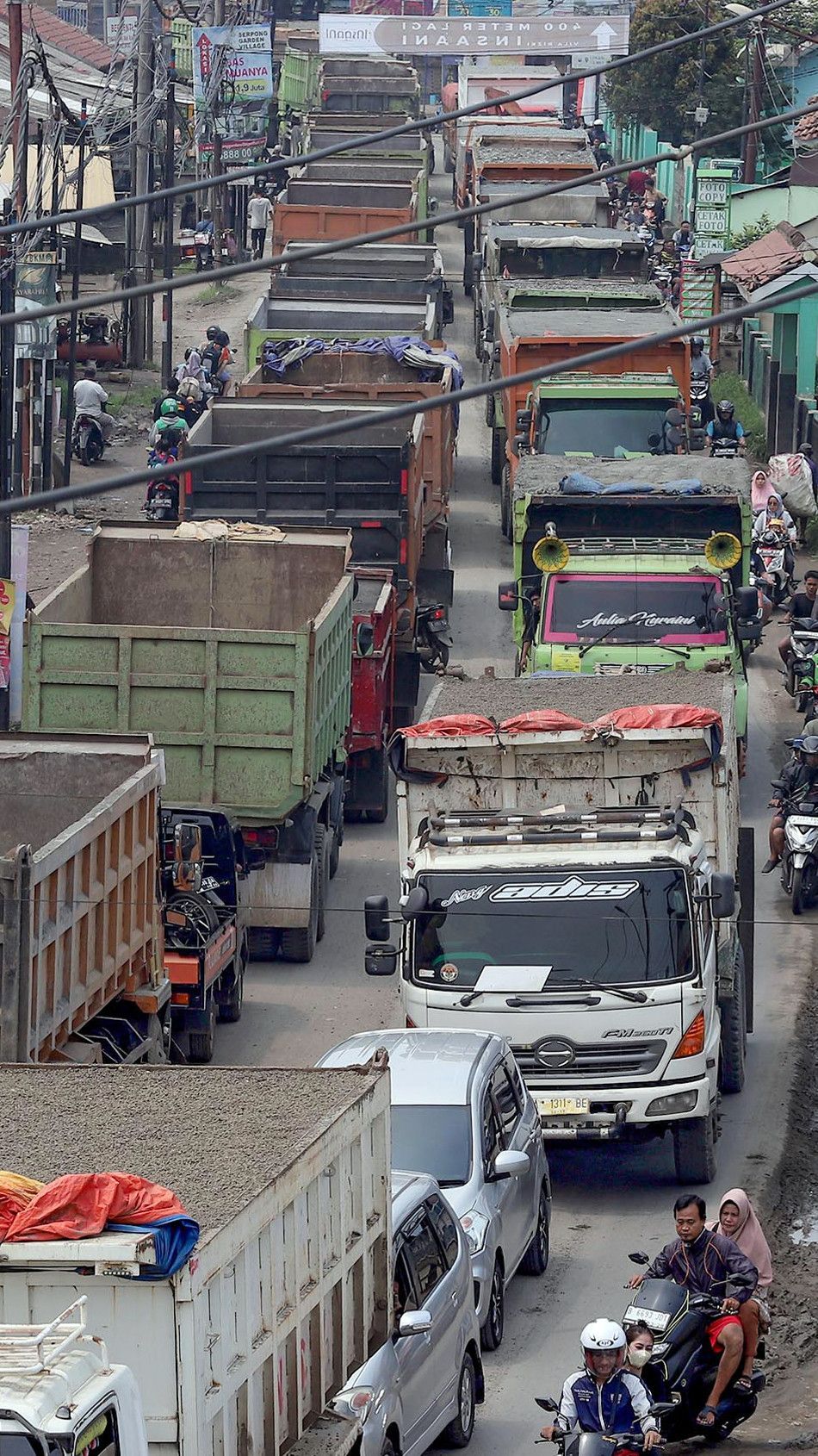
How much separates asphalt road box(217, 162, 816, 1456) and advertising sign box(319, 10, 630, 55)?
170 ft

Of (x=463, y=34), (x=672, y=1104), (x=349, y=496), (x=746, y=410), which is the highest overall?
(x=463, y=34)

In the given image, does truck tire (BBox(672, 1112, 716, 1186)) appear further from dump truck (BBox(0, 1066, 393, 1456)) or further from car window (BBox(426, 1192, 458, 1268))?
dump truck (BBox(0, 1066, 393, 1456))

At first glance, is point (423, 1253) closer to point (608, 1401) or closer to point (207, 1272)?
point (608, 1401)

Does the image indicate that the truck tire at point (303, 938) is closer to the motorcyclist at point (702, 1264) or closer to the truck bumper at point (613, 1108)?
the truck bumper at point (613, 1108)

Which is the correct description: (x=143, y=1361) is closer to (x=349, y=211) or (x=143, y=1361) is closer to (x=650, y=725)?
(x=650, y=725)

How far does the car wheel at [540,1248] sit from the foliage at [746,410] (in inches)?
963

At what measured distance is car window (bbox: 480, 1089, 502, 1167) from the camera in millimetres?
11312

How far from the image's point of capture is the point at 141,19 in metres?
39.7

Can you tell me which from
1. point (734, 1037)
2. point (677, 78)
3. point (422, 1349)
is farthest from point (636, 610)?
point (677, 78)

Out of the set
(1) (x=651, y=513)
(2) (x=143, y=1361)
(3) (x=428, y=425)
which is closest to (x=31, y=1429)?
(2) (x=143, y=1361)

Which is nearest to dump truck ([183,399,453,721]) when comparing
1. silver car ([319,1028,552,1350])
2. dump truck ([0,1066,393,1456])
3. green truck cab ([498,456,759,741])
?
green truck cab ([498,456,759,741])

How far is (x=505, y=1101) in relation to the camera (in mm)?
11797

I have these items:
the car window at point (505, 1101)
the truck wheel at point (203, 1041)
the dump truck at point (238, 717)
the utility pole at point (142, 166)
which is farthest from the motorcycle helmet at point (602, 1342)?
the utility pole at point (142, 166)

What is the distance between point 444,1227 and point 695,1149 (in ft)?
11.8
